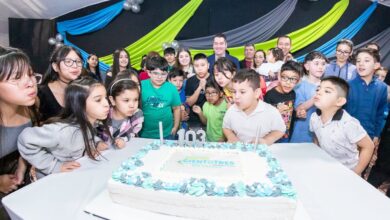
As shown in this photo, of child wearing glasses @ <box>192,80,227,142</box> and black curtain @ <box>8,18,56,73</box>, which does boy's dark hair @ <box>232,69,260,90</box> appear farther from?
black curtain @ <box>8,18,56,73</box>

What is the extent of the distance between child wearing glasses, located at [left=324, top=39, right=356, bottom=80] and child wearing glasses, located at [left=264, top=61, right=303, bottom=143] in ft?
3.48

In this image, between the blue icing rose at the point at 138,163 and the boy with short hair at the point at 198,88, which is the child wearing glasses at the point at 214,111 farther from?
the blue icing rose at the point at 138,163

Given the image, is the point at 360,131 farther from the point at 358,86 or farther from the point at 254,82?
the point at 358,86

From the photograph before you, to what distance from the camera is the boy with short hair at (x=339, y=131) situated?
1497 millimetres

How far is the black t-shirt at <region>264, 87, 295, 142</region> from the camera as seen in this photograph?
202 centimetres

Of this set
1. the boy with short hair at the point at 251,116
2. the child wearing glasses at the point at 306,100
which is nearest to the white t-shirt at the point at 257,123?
the boy with short hair at the point at 251,116

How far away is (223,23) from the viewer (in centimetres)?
529

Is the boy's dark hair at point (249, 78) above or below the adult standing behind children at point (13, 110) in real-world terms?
above

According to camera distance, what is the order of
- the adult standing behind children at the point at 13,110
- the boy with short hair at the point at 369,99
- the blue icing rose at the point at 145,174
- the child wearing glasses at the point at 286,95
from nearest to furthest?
the blue icing rose at the point at 145,174 < the adult standing behind children at the point at 13,110 < the child wearing glasses at the point at 286,95 < the boy with short hair at the point at 369,99

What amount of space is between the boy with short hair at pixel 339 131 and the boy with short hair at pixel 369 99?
2.54ft

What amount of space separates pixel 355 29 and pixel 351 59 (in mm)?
1944

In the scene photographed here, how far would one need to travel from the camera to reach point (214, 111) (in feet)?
6.81

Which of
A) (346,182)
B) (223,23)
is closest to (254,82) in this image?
(346,182)

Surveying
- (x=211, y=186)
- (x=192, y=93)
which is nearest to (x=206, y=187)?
(x=211, y=186)
